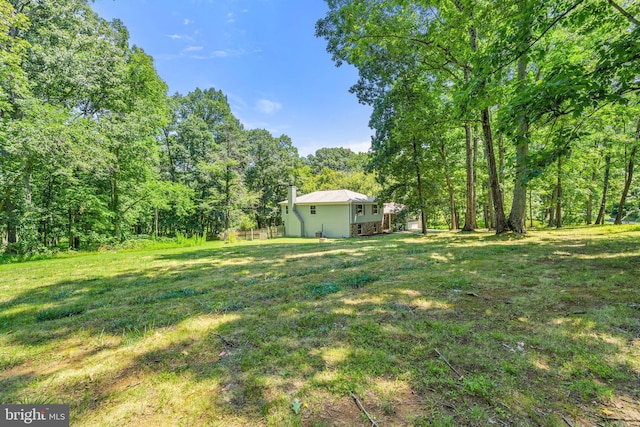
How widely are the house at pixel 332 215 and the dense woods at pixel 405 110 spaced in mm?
4388

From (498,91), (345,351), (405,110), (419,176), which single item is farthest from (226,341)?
(419,176)

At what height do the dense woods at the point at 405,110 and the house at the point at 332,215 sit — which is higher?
the dense woods at the point at 405,110

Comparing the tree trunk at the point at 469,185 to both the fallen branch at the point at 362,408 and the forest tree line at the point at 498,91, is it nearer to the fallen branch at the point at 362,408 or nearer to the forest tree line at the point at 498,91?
the forest tree line at the point at 498,91

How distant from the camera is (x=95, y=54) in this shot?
47.3ft

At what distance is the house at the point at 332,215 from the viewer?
21391 millimetres

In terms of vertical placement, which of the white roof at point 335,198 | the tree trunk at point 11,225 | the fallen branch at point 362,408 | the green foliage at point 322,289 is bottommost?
the fallen branch at point 362,408

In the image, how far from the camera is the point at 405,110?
12.4 m

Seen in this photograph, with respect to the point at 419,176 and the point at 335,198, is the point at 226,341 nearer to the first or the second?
the point at 419,176

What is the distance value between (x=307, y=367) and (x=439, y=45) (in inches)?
426

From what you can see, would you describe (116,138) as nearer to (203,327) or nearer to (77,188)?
(77,188)

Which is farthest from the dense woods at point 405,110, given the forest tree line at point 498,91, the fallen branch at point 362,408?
the fallen branch at point 362,408

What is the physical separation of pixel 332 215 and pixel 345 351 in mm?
19791

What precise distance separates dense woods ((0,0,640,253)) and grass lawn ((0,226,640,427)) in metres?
2.31

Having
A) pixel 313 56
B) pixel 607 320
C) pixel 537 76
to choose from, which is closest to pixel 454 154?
pixel 537 76
